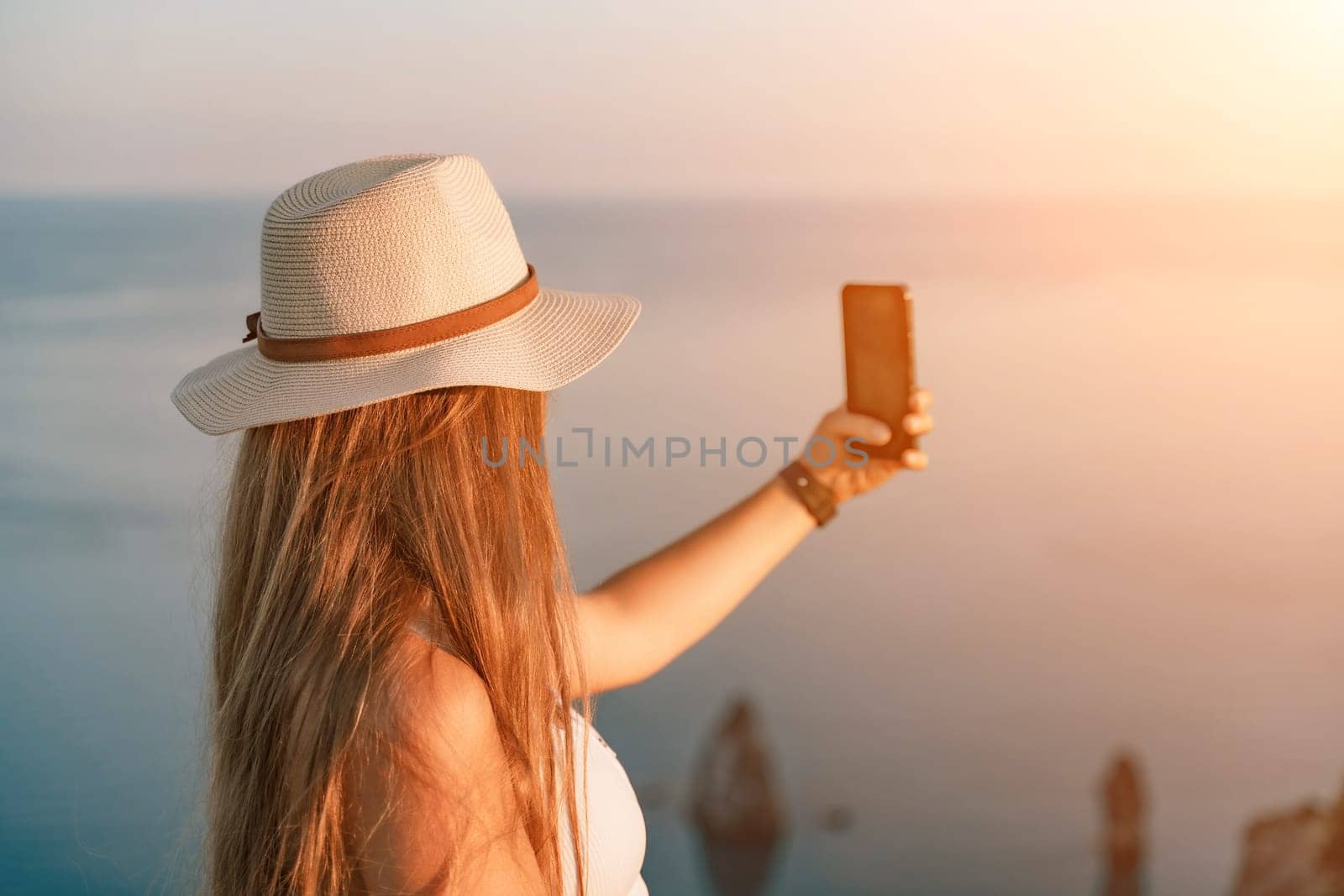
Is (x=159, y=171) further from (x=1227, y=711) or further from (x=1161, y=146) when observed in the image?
(x=1227, y=711)

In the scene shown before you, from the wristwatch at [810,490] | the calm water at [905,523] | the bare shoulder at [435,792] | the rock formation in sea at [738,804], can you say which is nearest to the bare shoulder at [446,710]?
the bare shoulder at [435,792]

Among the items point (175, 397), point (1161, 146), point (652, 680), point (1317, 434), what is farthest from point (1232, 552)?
point (175, 397)

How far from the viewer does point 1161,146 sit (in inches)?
87.7

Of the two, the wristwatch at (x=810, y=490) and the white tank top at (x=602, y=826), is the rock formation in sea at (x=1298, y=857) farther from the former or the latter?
the white tank top at (x=602, y=826)

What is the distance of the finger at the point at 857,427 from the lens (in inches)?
42.7

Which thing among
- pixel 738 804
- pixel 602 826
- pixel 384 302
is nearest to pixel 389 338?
pixel 384 302

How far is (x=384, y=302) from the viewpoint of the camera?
0.84 m

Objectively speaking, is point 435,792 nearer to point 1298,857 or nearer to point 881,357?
point 881,357

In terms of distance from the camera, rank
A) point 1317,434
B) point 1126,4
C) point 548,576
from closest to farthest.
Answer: point 548,576, point 1126,4, point 1317,434

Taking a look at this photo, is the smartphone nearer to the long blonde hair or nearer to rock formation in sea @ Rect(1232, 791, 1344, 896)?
the long blonde hair

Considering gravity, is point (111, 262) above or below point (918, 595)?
above

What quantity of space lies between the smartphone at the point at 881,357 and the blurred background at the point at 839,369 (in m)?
1.13

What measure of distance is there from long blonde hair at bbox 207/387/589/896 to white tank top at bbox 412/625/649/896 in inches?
1.7

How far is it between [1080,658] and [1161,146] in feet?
3.55
